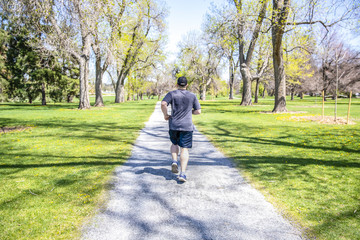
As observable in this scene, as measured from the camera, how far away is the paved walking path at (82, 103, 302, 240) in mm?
2750

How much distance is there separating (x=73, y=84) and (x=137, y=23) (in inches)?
526

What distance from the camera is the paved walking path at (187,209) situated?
9.02ft

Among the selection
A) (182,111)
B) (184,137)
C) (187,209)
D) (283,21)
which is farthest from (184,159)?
(283,21)

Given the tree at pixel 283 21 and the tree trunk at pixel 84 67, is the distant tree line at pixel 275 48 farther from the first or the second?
the tree trunk at pixel 84 67

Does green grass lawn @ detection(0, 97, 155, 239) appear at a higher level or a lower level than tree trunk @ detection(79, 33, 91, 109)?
lower

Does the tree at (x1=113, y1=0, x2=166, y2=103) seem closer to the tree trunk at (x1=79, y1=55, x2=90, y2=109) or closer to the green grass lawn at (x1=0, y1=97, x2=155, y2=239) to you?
the tree trunk at (x1=79, y1=55, x2=90, y2=109)

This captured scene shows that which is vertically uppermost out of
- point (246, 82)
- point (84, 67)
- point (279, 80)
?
point (84, 67)

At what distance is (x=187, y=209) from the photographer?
331 centimetres

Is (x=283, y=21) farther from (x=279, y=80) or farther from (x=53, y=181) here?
(x=53, y=181)

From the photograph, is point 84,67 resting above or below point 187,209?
above

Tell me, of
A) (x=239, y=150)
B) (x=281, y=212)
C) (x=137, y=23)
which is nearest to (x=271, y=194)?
(x=281, y=212)

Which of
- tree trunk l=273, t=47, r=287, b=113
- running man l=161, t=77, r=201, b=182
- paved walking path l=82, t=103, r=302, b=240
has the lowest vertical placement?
paved walking path l=82, t=103, r=302, b=240

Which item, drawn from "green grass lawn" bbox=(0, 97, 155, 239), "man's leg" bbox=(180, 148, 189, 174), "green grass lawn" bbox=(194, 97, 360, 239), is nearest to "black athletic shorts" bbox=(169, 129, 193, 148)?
"man's leg" bbox=(180, 148, 189, 174)

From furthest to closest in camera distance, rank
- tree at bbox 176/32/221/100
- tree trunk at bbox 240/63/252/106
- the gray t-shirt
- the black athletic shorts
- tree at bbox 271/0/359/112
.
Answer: tree at bbox 176/32/221/100, tree trunk at bbox 240/63/252/106, tree at bbox 271/0/359/112, the black athletic shorts, the gray t-shirt
